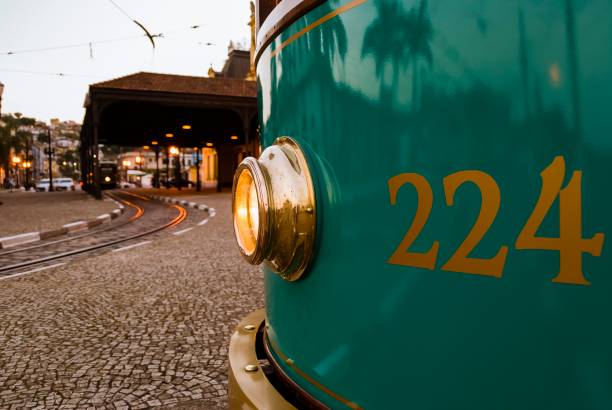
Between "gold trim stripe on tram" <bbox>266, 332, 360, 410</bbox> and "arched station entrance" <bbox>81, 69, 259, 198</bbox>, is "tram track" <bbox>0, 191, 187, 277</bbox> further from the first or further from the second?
"arched station entrance" <bbox>81, 69, 259, 198</bbox>

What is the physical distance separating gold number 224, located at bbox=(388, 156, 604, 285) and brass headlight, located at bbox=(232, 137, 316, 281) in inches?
9.4

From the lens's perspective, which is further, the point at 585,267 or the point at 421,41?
the point at 421,41

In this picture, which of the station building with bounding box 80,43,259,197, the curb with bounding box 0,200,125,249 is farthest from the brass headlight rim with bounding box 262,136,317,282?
the station building with bounding box 80,43,259,197

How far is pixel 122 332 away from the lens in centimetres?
283

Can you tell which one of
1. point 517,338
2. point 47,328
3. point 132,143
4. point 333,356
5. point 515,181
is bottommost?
point 47,328

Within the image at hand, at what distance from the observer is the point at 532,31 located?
58 centimetres

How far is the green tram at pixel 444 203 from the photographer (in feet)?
1.83

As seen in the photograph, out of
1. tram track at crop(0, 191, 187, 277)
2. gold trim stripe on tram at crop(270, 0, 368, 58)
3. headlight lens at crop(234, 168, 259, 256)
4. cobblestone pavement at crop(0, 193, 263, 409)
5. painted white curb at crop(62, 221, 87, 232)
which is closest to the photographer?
gold trim stripe on tram at crop(270, 0, 368, 58)

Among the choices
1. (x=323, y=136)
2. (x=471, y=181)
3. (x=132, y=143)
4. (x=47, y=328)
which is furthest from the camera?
(x=132, y=143)

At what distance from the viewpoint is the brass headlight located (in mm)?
956

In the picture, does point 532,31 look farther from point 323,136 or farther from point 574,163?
point 323,136

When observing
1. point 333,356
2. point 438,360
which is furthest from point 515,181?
point 333,356

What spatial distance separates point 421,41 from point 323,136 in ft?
0.99

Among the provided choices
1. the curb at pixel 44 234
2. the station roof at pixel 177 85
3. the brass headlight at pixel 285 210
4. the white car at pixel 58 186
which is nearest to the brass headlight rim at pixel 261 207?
the brass headlight at pixel 285 210
